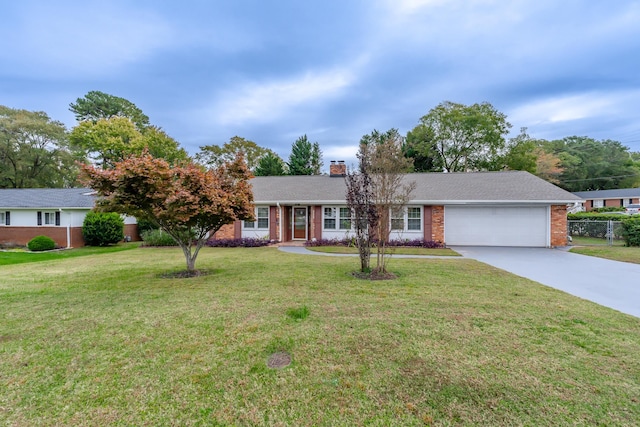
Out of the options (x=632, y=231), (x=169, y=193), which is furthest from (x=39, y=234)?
(x=632, y=231)

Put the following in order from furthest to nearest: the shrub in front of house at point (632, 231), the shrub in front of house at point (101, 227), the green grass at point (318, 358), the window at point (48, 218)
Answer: the window at point (48, 218) < the shrub in front of house at point (101, 227) < the shrub in front of house at point (632, 231) < the green grass at point (318, 358)

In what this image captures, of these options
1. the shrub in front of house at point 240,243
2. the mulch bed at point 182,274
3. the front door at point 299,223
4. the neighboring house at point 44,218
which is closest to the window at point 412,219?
the front door at point 299,223

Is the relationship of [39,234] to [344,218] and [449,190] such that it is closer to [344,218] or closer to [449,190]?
[344,218]

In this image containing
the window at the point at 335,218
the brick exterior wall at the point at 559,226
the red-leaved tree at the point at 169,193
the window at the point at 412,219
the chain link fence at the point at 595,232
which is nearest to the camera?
the red-leaved tree at the point at 169,193

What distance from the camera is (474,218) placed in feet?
47.3

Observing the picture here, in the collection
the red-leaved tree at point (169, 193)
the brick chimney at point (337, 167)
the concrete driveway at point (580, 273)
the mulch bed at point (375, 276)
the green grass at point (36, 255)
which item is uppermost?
the brick chimney at point (337, 167)

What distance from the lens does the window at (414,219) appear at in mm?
14720

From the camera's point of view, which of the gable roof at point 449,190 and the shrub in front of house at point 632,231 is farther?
the gable roof at point 449,190

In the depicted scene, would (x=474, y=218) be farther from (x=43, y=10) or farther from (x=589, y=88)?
(x=43, y=10)

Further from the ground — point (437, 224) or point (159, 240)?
point (437, 224)

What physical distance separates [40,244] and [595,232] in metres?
30.1

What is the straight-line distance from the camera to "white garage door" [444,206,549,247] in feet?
45.3

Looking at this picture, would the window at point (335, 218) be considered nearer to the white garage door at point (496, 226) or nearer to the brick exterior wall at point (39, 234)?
the white garage door at point (496, 226)

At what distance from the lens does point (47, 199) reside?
1811cm
